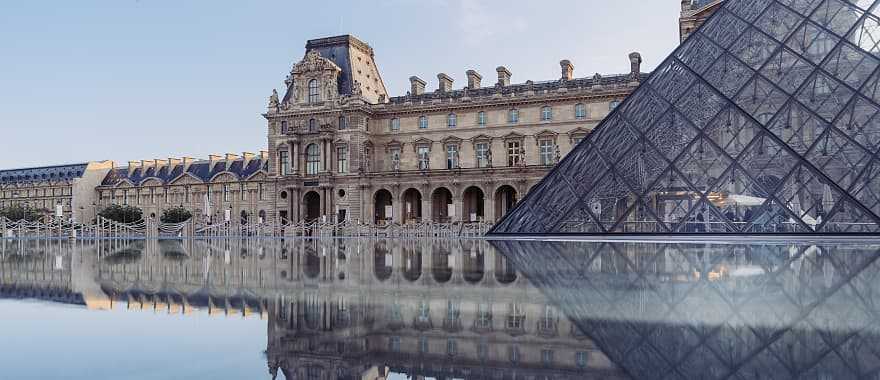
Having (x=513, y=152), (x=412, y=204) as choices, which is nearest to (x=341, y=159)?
(x=412, y=204)

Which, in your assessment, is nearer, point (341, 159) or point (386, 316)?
point (386, 316)

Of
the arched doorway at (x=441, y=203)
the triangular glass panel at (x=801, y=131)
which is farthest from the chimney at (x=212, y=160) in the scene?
the triangular glass panel at (x=801, y=131)

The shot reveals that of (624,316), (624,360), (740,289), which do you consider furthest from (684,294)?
(624,360)

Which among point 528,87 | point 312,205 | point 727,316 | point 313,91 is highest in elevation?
point 313,91

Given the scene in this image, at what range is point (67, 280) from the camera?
754cm

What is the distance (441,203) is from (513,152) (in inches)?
241

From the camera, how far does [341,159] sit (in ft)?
145

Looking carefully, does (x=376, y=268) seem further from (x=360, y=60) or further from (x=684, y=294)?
(x=360, y=60)

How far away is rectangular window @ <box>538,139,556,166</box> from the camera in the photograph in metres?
40.5

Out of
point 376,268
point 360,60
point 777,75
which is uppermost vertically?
point 360,60

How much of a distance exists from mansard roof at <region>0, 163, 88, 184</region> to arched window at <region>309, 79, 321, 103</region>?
111ft

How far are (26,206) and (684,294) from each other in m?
75.0

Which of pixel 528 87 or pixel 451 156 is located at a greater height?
pixel 528 87

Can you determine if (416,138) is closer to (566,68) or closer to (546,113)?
(546,113)
